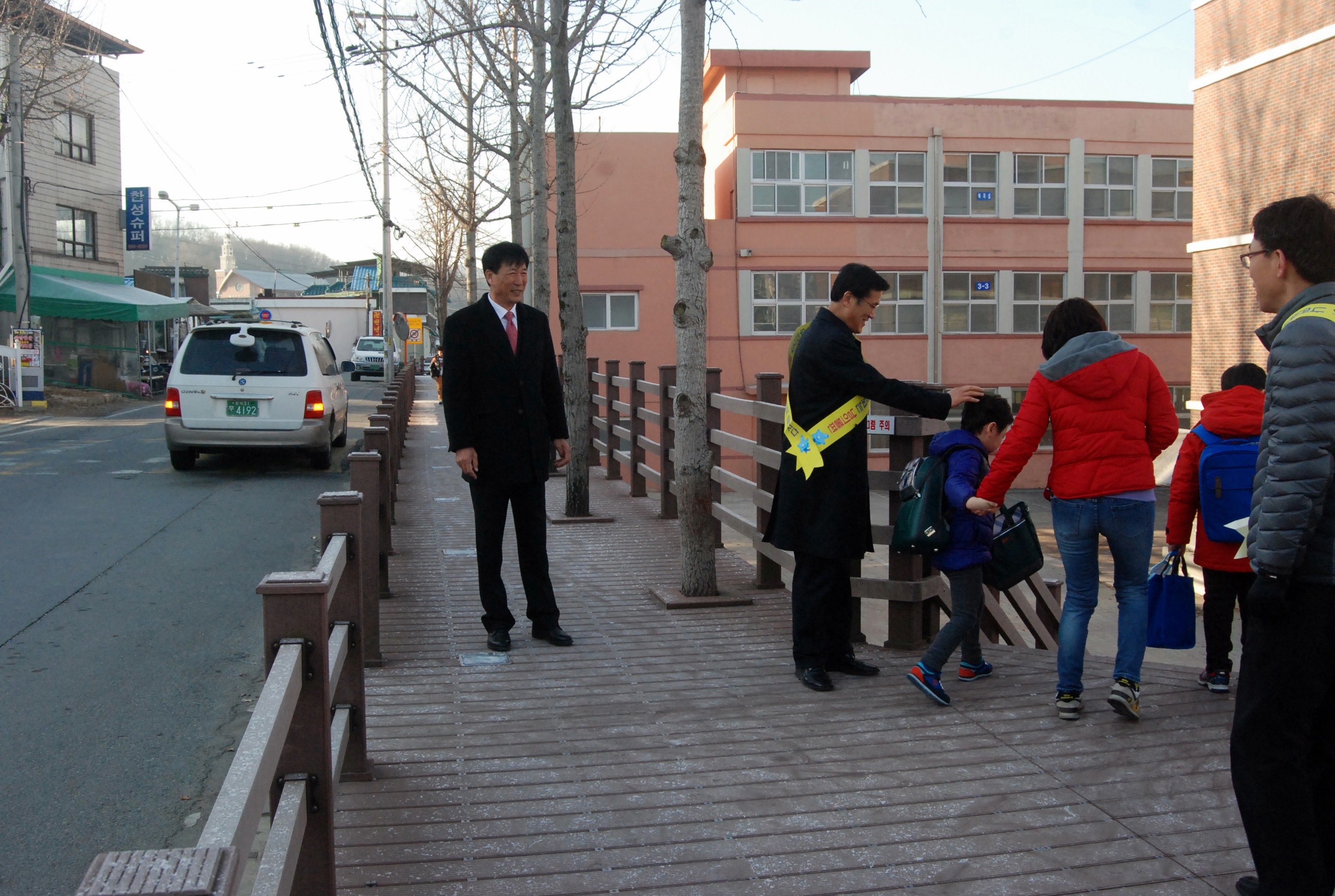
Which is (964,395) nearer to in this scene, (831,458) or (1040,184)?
(831,458)

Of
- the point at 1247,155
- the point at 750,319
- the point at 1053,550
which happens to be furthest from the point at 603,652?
the point at 750,319

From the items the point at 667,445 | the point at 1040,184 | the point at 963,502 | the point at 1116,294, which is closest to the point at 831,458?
the point at 963,502

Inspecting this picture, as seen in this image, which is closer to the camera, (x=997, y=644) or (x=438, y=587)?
(x=997, y=644)

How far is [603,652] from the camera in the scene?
18.8 feet

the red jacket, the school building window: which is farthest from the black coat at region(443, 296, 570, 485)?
the school building window

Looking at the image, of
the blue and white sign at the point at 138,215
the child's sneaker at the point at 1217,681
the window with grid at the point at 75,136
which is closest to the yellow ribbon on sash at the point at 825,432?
the child's sneaker at the point at 1217,681

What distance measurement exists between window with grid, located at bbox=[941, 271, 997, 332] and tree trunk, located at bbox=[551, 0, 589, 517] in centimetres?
2450

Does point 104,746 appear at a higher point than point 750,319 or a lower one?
lower

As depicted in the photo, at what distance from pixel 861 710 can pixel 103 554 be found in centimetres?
654

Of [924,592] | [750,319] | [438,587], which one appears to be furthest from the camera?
[750,319]

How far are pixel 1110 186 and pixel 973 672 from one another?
32.7 meters

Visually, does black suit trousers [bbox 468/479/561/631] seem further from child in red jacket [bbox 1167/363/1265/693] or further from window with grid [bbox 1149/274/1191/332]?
window with grid [bbox 1149/274/1191/332]

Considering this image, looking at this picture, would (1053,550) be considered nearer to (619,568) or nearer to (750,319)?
(750,319)

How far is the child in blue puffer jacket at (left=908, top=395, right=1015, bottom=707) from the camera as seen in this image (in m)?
4.89
